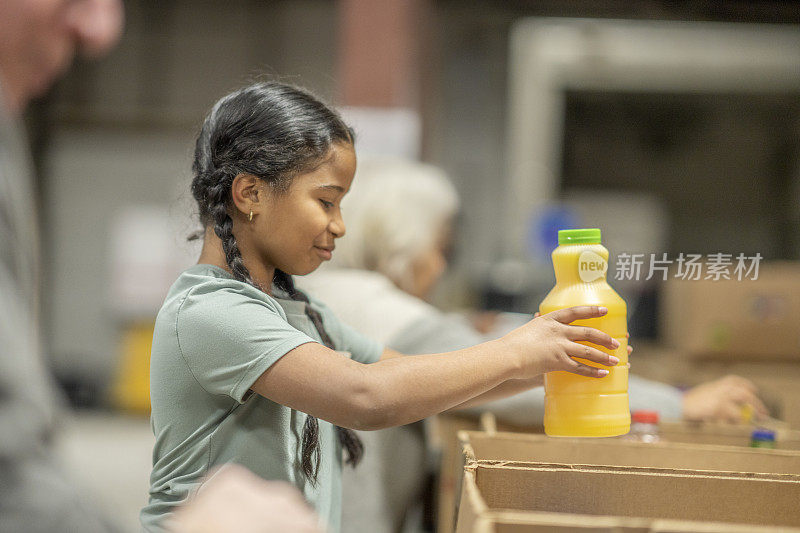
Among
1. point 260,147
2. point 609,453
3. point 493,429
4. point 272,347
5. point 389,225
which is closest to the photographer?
point 272,347

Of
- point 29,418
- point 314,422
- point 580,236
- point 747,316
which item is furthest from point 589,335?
point 747,316

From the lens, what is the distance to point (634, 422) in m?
1.46

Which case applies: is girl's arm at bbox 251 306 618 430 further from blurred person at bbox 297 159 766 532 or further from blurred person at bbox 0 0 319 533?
blurred person at bbox 297 159 766 532

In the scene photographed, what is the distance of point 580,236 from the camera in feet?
3.60

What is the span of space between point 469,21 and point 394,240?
482 cm

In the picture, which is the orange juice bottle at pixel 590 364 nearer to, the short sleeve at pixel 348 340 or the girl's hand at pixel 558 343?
the girl's hand at pixel 558 343

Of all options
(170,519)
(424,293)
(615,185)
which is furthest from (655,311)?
(615,185)

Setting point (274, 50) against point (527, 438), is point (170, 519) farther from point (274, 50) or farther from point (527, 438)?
point (274, 50)

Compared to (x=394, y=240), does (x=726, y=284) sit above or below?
below

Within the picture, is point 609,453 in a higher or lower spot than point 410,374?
lower

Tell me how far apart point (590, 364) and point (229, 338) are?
48cm

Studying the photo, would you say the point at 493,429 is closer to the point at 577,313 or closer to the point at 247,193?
the point at 577,313

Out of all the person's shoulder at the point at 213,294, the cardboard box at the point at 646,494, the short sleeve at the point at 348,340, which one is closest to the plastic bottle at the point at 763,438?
the cardboard box at the point at 646,494

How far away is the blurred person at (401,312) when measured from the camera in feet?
5.43
